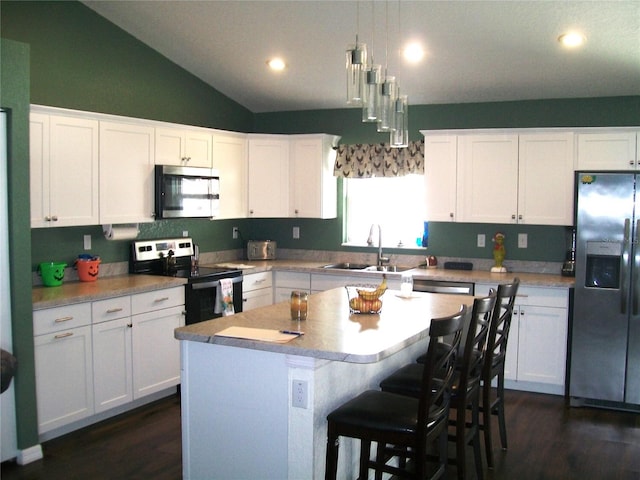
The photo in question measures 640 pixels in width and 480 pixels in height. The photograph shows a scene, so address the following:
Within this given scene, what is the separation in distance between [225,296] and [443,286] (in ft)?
6.04

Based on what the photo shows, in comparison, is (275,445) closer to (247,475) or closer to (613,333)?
(247,475)

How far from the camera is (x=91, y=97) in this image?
4.89m

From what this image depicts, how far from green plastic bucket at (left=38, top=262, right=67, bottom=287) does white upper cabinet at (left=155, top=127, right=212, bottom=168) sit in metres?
1.19

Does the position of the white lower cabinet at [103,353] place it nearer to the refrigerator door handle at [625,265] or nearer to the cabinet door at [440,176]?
the cabinet door at [440,176]

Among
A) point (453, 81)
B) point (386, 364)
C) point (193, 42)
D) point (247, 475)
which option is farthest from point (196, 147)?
point (247, 475)

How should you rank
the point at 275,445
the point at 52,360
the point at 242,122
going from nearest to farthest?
1. the point at 275,445
2. the point at 52,360
3. the point at 242,122

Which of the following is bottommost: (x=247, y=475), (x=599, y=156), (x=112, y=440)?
(x=112, y=440)

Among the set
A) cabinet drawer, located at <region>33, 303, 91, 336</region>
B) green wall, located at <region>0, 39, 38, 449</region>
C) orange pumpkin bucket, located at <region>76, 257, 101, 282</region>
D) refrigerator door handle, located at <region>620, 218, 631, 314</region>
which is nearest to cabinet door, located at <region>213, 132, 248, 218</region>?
orange pumpkin bucket, located at <region>76, 257, 101, 282</region>

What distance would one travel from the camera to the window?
6.24 metres

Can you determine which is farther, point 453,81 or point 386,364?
point 453,81

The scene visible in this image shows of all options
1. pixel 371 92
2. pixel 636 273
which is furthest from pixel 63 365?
pixel 636 273

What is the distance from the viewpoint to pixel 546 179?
17.2ft

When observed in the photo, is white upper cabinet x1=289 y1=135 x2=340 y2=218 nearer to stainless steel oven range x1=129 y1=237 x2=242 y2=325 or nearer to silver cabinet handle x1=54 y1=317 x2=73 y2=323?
stainless steel oven range x1=129 y1=237 x2=242 y2=325

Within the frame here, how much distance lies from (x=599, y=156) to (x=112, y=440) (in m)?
4.23
